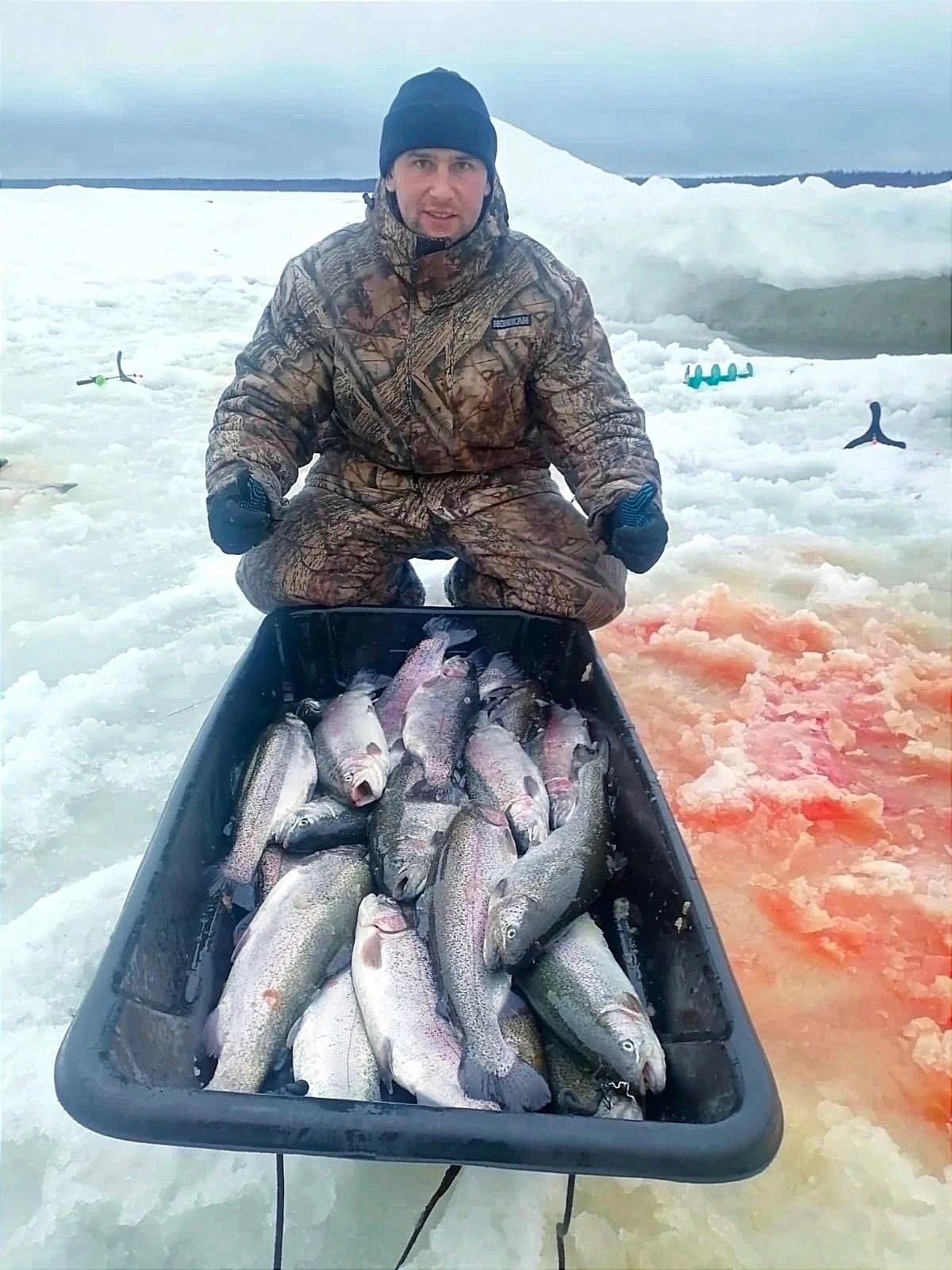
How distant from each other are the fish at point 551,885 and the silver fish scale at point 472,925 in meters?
0.04

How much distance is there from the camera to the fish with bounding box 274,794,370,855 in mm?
2186

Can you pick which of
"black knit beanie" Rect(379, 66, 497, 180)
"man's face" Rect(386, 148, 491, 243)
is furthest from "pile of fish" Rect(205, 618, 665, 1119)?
"black knit beanie" Rect(379, 66, 497, 180)

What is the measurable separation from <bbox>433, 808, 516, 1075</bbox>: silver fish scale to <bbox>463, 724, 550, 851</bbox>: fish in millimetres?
78

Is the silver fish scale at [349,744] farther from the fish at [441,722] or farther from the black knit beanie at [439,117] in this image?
the black knit beanie at [439,117]

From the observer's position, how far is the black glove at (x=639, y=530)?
8.55ft

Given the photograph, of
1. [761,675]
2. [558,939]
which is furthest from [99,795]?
[761,675]

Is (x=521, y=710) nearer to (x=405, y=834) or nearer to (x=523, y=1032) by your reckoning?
(x=405, y=834)

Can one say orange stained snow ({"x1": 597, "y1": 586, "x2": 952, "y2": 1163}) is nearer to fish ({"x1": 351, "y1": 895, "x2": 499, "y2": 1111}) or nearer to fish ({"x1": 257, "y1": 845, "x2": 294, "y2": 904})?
fish ({"x1": 351, "y1": 895, "x2": 499, "y2": 1111})

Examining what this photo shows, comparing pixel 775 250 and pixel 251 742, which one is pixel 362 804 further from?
pixel 775 250

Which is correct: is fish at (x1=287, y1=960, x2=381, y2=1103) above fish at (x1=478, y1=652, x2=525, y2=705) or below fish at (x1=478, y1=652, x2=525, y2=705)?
below

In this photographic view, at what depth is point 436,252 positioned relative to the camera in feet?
9.27

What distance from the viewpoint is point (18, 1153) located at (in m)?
1.82

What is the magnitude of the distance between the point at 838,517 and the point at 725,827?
2.93m

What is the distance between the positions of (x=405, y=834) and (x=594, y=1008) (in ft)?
2.11
